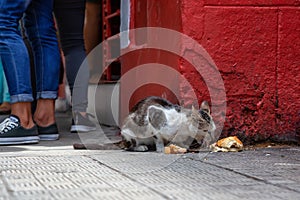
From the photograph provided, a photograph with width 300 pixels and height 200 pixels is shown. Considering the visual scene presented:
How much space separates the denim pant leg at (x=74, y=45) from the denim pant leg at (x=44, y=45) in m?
0.35

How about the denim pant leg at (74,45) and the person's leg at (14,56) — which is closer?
the person's leg at (14,56)

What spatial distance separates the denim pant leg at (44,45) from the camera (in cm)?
420

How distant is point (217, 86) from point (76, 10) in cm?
143

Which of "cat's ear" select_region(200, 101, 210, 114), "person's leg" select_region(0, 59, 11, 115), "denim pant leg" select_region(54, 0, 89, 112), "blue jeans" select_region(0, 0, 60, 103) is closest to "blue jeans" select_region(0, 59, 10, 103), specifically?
"person's leg" select_region(0, 59, 11, 115)

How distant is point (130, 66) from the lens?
14.9 feet

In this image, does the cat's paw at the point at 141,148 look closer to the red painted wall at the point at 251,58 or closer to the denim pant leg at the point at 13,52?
the red painted wall at the point at 251,58

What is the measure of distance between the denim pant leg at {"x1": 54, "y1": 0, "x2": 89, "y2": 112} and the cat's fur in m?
1.09

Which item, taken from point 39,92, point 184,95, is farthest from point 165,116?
point 39,92

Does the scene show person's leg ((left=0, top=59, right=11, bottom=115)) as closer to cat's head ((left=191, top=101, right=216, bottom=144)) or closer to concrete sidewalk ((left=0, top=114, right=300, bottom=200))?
concrete sidewalk ((left=0, top=114, right=300, bottom=200))

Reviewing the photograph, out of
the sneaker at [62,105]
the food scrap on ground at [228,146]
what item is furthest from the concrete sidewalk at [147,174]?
the sneaker at [62,105]

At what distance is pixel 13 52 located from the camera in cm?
385

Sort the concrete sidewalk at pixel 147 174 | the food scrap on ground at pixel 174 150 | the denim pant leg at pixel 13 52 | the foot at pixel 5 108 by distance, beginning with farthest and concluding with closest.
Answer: the foot at pixel 5 108
the denim pant leg at pixel 13 52
the food scrap on ground at pixel 174 150
the concrete sidewalk at pixel 147 174

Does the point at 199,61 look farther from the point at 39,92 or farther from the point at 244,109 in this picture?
the point at 39,92

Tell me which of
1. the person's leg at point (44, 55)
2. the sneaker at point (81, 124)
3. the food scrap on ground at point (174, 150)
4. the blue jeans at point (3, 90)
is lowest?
the sneaker at point (81, 124)
